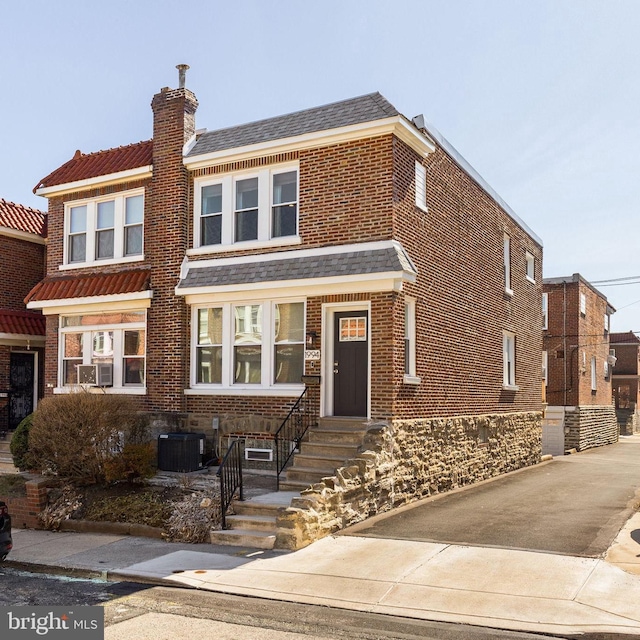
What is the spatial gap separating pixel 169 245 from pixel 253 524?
7546 mm

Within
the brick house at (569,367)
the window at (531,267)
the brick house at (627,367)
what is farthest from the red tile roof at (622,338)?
the window at (531,267)

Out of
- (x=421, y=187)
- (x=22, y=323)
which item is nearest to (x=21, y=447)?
(x=22, y=323)

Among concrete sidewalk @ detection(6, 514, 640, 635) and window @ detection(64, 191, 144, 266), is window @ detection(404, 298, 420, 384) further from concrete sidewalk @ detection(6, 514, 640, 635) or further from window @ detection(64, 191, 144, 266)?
window @ detection(64, 191, 144, 266)

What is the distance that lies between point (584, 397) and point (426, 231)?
72.3 feet

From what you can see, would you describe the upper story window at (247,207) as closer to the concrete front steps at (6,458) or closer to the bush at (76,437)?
the bush at (76,437)

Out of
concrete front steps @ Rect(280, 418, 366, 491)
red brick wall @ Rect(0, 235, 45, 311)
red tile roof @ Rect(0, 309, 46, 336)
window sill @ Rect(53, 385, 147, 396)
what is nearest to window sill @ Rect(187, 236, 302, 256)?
window sill @ Rect(53, 385, 147, 396)

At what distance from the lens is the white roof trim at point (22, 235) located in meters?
20.1

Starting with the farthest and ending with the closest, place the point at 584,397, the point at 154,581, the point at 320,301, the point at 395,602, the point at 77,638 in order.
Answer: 1. the point at 584,397
2. the point at 320,301
3. the point at 154,581
4. the point at 395,602
5. the point at 77,638

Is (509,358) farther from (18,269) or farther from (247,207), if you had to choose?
(18,269)

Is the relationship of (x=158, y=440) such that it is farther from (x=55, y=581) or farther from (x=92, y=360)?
(x=55, y=581)

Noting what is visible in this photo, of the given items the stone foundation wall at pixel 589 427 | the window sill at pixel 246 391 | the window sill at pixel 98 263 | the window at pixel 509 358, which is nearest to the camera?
the window sill at pixel 246 391

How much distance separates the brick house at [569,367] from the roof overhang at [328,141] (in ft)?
66.5

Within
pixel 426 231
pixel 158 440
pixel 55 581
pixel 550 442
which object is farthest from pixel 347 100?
pixel 550 442

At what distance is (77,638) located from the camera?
23.0 feet
